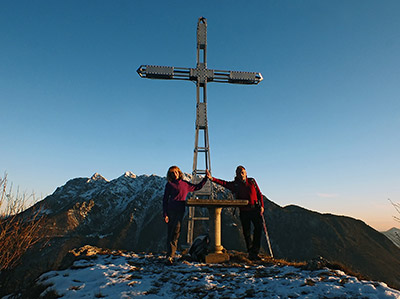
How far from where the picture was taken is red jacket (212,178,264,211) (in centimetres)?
918

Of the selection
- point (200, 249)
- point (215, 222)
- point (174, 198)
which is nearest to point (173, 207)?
point (174, 198)

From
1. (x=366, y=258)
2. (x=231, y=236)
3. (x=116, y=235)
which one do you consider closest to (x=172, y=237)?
(x=231, y=236)

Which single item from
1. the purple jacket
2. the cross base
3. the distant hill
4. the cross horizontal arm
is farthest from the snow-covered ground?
the distant hill

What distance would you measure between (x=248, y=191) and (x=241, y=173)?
713mm

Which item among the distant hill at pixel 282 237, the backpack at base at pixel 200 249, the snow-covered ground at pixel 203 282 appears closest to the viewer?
the snow-covered ground at pixel 203 282

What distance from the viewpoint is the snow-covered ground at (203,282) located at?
5.39 metres

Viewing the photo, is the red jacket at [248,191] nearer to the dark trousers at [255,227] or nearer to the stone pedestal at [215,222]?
the dark trousers at [255,227]

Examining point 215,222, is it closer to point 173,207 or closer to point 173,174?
point 173,207

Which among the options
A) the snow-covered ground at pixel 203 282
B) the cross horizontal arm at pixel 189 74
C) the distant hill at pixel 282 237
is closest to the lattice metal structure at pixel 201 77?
the cross horizontal arm at pixel 189 74

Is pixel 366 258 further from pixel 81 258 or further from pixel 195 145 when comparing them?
pixel 81 258

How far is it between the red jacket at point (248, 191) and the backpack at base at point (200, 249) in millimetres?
1810

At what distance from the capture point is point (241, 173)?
30.8ft

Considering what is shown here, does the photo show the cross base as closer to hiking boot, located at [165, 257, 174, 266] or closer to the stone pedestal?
the stone pedestal

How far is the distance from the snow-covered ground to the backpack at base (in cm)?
70
